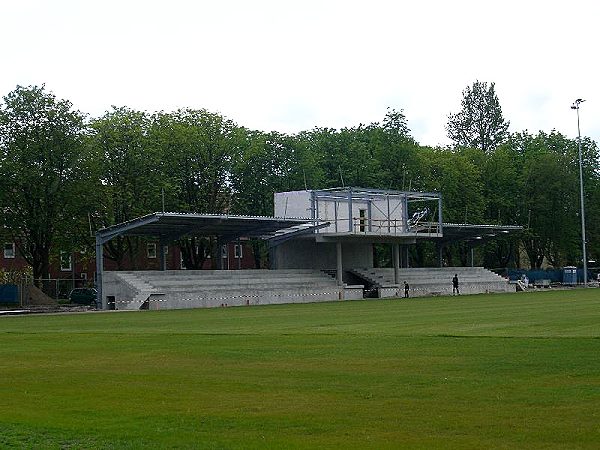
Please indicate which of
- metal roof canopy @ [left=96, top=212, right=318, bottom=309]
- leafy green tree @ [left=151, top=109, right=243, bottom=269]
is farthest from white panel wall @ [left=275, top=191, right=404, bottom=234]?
leafy green tree @ [left=151, top=109, right=243, bottom=269]

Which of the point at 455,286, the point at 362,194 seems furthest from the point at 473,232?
the point at 362,194

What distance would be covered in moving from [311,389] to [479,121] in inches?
4742

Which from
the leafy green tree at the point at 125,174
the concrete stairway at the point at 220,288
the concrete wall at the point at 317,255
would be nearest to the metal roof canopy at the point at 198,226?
the concrete stairway at the point at 220,288

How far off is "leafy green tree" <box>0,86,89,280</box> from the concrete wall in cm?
1747

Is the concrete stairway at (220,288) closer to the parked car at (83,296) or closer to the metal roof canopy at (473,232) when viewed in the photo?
the parked car at (83,296)

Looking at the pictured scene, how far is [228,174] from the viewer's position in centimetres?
8650

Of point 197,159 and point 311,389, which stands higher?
point 197,159

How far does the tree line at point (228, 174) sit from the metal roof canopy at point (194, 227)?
678 cm

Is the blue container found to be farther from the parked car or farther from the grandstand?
the parked car

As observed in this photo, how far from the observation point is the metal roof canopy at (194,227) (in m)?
62.6

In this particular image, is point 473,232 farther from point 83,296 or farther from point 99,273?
point 99,273

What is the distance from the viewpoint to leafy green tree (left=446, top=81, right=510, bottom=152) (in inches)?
5246

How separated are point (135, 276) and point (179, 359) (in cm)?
A: 4340

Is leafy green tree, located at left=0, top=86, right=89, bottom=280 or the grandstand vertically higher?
leafy green tree, located at left=0, top=86, right=89, bottom=280
